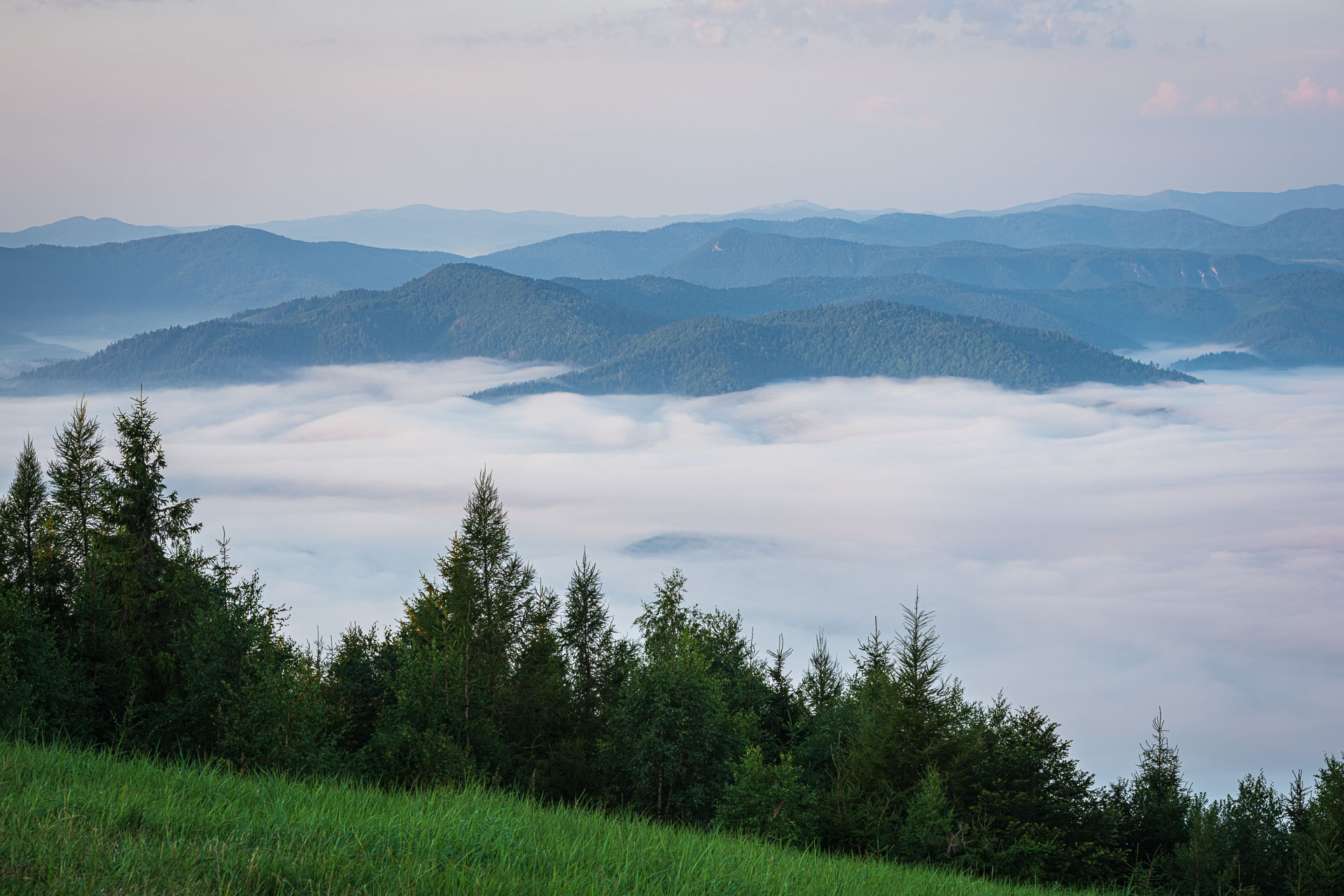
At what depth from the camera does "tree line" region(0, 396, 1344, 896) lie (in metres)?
25.1

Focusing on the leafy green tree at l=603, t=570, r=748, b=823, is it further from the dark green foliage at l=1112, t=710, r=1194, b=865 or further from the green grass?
the dark green foliage at l=1112, t=710, r=1194, b=865

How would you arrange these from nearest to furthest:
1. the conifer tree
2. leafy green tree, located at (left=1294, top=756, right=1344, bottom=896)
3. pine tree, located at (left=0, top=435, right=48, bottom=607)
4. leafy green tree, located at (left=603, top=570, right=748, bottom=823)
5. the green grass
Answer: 1. the green grass
2. leafy green tree, located at (left=603, top=570, right=748, bottom=823)
3. pine tree, located at (left=0, top=435, right=48, bottom=607)
4. the conifer tree
5. leafy green tree, located at (left=1294, top=756, right=1344, bottom=896)

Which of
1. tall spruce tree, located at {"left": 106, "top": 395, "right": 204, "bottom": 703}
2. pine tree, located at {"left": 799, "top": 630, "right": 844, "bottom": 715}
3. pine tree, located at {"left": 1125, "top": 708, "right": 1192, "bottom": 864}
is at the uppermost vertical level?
tall spruce tree, located at {"left": 106, "top": 395, "right": 204, "bottom": 703}

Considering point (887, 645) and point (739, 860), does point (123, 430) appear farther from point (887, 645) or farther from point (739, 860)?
point (887, 645)

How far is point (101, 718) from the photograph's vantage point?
2619cm

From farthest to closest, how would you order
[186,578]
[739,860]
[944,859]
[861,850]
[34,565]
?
[34,565], [186,578], [861,850], [944,859], [739,860]

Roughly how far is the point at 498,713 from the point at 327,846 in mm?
27804

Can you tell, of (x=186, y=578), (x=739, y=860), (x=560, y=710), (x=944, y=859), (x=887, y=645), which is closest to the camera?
(x=739, y=860)

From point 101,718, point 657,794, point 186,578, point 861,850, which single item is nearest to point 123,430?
point 186,578

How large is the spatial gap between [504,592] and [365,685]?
6300 millimetres

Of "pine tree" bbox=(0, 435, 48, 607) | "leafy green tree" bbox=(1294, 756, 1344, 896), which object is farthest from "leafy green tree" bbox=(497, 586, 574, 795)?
"leafy green tree" bbox=(1294, 756, 1344, 896)

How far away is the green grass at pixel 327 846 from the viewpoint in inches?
294

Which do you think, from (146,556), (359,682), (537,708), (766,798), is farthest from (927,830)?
(146,556)

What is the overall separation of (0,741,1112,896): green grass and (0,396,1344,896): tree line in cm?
1024
